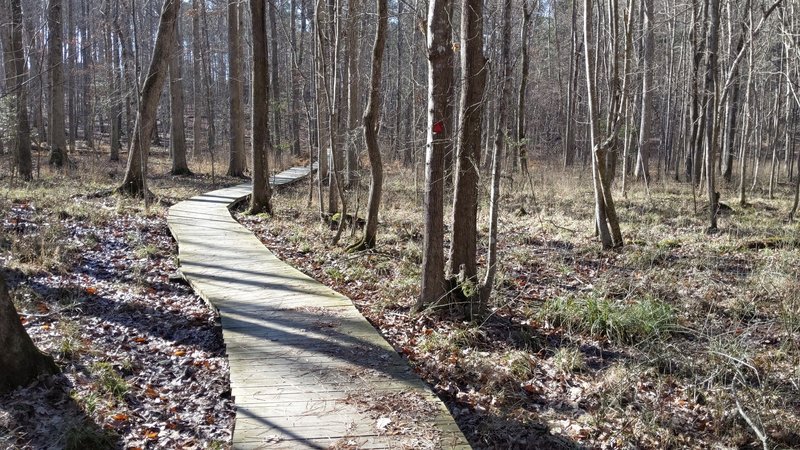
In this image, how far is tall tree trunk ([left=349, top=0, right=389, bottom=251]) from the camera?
867cm

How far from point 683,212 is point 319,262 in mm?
9562

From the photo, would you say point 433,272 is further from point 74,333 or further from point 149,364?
point 74,333

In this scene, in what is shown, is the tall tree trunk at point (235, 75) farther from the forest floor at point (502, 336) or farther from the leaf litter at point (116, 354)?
the leaf litter at point (116, 354)

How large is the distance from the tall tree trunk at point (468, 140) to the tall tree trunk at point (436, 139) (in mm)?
190

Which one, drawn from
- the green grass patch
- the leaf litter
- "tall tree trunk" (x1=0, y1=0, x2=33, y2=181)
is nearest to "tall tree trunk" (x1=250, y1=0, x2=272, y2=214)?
the leaf litter

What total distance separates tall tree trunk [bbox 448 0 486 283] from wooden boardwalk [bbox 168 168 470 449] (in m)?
1.35

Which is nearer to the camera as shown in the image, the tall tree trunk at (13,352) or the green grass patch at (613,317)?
the tall tree trunk at (13,352)

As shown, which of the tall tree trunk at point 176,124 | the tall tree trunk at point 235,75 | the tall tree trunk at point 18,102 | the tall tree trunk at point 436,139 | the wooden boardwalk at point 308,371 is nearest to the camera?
the wooden boardwalk at point 308,371

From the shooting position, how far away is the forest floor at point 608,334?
465cm

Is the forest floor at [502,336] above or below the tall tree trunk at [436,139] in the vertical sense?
below

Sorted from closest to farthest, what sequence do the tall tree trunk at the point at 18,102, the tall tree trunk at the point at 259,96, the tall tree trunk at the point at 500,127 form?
1. the tall tree trunk at the point at 500,127
2. the tall tree trunk at the point at 259,96
3. the tall tree trunk at the point at 18,102

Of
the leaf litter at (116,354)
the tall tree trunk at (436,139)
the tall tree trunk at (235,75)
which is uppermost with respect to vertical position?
the tall tree trunk at (235,75)

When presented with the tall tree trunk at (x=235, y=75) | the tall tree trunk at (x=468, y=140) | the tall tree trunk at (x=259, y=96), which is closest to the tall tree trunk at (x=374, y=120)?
the tall tree trunk at (x=468, y=140)

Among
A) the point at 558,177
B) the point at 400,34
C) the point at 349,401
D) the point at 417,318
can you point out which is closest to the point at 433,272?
the point at 417,318
